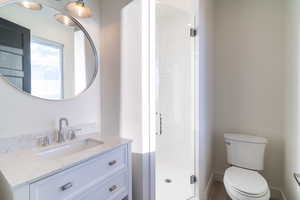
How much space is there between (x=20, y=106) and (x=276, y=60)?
276cm

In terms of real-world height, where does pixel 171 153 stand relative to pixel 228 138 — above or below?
below

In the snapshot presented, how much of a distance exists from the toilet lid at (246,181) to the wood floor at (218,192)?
470mm

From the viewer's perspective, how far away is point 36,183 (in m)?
0.72

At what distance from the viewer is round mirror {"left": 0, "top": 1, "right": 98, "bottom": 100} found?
1.06 meters

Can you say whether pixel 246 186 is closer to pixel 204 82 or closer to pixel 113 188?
pixel 204 82

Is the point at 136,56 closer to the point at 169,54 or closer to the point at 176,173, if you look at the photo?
the point at 169,54

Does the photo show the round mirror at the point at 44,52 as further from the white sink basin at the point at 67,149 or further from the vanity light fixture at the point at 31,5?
the white sink basin at the point at 67,149

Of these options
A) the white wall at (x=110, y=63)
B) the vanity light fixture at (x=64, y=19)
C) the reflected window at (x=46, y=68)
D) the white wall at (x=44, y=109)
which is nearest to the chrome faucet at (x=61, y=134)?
the white wall at (x=44, y=109)

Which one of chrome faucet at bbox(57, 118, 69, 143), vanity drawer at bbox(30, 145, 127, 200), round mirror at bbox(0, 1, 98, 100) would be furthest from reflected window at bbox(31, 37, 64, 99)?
vanity drawer at bbox(30, 145, 127, 200)

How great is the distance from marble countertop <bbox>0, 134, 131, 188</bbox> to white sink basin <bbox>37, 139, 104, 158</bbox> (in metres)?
0.04

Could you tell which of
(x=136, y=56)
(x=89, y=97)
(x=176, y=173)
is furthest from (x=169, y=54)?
(x=176, y=173)

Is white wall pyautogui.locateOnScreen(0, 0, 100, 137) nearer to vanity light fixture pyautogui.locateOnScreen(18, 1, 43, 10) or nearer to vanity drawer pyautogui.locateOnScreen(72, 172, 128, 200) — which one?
vanity light fixture pyautogui.locateOnScreen(18, 1, 43, 10)

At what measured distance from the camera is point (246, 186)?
62.8 inches

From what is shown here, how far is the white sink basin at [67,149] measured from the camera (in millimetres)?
1129
